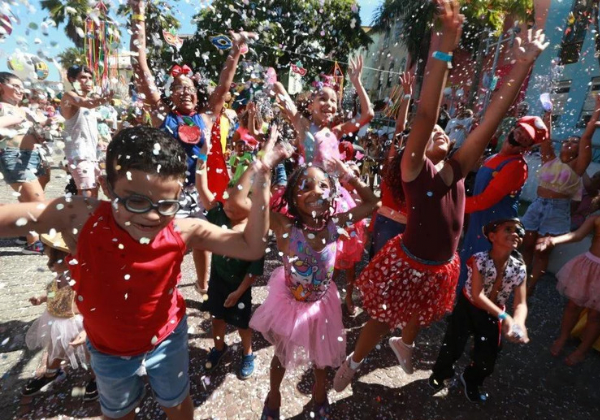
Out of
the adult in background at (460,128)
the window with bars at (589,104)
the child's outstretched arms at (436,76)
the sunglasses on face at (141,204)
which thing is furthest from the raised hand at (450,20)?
the window with bars at (589,104)

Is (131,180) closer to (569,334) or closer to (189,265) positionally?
(189,265)

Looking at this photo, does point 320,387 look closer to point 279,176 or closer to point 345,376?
point 345,376

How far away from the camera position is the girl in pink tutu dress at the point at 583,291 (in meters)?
2.70

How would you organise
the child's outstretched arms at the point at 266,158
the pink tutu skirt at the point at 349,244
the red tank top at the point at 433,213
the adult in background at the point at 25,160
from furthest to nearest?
1. the adult in background at the point at 25,160
2. the pink tutu skirt at the point at 349,244
3. the red tank top at the point at 433,213
4. the child's outstretched arms at the point at 266,158

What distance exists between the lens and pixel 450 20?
1463 millimetres

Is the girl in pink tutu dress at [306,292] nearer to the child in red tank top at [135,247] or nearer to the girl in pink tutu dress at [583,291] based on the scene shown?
the child in red tank top at [135,247]

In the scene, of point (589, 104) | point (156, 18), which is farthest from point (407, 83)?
point (589, 104)

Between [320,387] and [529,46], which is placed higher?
[529,46]

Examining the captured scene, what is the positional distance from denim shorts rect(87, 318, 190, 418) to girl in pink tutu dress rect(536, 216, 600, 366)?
2.73 metres

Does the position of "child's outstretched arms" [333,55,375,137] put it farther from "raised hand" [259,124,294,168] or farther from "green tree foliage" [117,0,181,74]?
"raised hand" [259,124,294,168]

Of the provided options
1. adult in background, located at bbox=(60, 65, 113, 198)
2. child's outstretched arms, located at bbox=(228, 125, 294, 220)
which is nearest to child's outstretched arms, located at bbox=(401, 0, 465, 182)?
child's outstretched arms, located at bbox=(228, 125, 294, 220)

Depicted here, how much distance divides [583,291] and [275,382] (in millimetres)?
2696

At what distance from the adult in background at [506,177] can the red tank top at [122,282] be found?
251 centimetres

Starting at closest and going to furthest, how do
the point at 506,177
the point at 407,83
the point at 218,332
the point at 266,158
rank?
1. the point at 266,158
2. the point at 218,332
3. the point at 506,177
4. the point at 407,83
